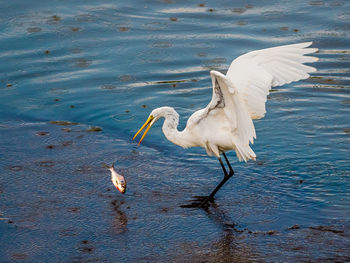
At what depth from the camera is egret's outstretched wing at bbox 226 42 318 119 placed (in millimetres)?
6305

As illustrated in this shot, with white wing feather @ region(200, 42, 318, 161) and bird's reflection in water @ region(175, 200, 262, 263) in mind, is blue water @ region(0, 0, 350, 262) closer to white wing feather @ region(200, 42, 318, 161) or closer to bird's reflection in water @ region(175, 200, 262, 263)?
bird's reflection in water @ region(175, 200, 262, 263)

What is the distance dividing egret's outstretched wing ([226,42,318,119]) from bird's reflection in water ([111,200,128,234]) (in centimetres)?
163

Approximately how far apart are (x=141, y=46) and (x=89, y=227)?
5357 millimetres

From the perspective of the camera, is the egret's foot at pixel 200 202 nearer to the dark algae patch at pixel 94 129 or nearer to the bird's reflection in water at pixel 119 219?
the bird's reflection in water at pixel 119 219

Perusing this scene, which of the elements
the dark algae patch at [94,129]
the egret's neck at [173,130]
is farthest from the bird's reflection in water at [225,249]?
the dark algae patch at [94,129]

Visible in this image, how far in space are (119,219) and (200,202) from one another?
2.87ft

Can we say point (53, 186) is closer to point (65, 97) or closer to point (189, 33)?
point (65, 97)

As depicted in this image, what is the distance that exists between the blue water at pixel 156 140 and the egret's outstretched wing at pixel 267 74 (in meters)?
0.96

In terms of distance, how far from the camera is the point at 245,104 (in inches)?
241

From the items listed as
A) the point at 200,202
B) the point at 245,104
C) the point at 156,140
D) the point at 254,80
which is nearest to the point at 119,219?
the point at 200,202

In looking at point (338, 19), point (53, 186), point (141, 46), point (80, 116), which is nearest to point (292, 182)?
point (53, 186)

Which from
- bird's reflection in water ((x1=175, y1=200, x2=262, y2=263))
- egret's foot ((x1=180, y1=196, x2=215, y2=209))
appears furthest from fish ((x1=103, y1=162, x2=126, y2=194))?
bird's reflection in water ((x1=175, y1=200, x2=262, y2=263))

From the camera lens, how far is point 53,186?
6707mm

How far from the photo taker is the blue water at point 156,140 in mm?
5668
